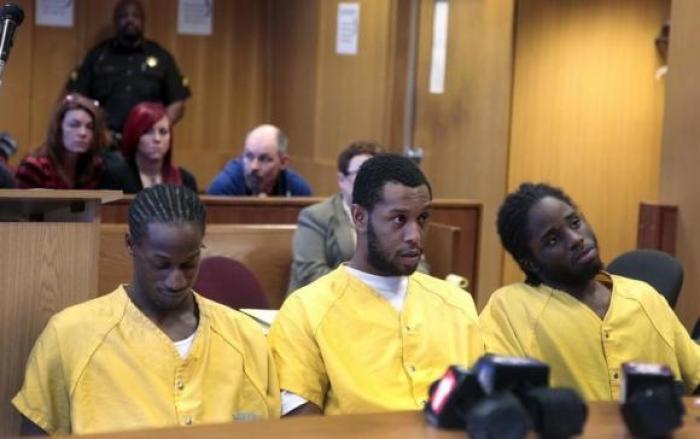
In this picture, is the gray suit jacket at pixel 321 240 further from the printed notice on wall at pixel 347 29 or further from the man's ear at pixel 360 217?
the printed notice on wall at pixel 347 29

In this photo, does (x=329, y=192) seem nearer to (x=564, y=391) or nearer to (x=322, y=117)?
(x=322, y=117)

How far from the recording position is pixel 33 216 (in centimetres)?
317

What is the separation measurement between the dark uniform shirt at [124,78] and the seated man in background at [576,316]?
19.0ft

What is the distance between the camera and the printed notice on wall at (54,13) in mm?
9195

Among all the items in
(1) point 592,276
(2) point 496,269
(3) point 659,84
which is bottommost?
(2) point 496,269

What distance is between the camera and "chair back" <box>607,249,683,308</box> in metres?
4.24

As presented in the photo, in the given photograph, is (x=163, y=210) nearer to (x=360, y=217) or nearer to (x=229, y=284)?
(x=360, y=217)

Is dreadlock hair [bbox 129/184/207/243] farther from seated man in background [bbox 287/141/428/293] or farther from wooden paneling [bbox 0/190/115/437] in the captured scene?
seated man in background [bbox 287/141/428/293]

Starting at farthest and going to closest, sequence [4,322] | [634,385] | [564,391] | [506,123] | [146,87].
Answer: [146,87]
[506,123]
[4,322]
[634,385]
[564,391]

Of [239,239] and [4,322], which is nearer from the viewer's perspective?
[4,322]

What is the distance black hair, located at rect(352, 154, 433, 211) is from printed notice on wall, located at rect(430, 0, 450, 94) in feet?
14.4

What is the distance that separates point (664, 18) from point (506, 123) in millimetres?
1112

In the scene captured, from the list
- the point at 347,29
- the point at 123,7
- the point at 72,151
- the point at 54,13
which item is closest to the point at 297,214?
the point at 72,151

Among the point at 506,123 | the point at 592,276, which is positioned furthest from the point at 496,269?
the point at 592,276
